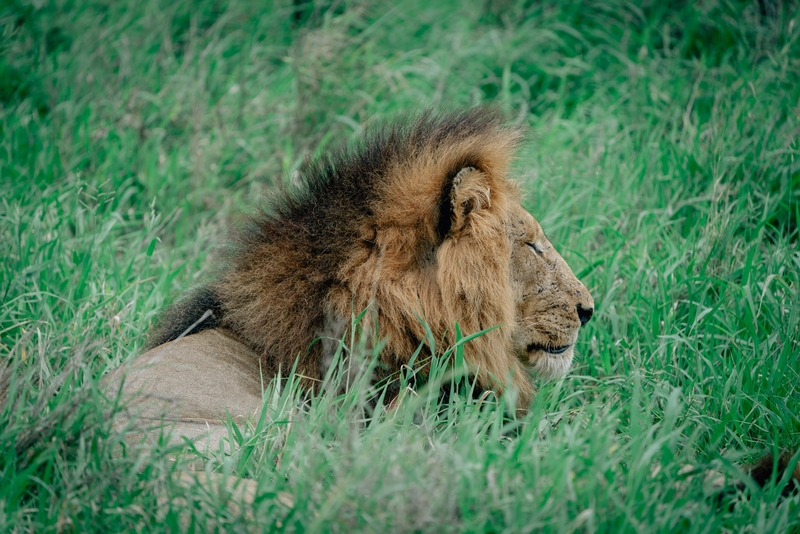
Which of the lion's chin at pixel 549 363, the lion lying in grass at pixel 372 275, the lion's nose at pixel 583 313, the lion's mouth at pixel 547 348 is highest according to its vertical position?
the lion lying in grass at pixel 372 275

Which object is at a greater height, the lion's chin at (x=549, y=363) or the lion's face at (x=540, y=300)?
the lion's face at (x=540, y=300)

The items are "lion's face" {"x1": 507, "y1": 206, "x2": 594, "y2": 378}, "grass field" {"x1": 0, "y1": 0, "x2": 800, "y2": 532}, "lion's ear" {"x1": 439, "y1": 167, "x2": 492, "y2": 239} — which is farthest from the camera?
"lion's face" {"x1": 507, "y1": 206, "x2": 594, "y2": 378}

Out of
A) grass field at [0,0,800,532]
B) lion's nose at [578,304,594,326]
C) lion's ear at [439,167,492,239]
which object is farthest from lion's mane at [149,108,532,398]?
lion's nose at [578,304,594,326]

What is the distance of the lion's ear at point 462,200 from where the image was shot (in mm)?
2633

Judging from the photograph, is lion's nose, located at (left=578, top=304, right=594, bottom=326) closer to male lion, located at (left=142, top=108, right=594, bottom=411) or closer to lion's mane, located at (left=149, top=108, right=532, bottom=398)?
male lion, located at (left=142, top=108, right=594, bottom=411)

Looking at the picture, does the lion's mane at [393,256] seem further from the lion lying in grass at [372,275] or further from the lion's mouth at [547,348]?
the lion's mouth at [547,348]

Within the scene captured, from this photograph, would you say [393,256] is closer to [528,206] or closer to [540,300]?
[540,300]

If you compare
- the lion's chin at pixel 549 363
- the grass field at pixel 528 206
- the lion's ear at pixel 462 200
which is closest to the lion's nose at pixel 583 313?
the lion's chin at pixel 549 363

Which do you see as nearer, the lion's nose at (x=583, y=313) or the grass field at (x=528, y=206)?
the grass field at (x=528, y=206)

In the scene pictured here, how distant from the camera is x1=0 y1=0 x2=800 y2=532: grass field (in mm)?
2092

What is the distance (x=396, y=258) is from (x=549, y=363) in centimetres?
84

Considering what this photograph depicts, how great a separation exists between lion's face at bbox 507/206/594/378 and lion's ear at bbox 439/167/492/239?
252 mm

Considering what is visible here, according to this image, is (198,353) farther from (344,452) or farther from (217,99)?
(217,99)

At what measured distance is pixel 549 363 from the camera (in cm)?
305
